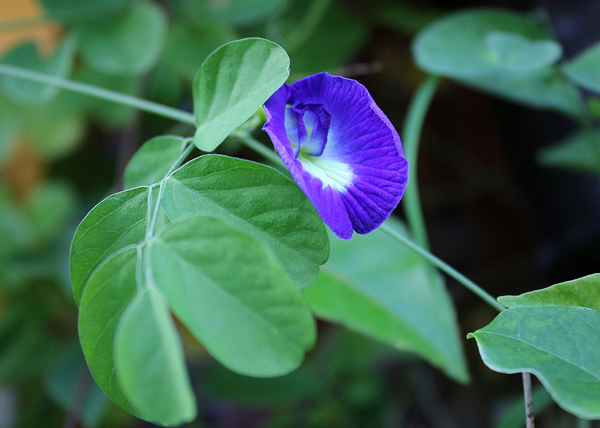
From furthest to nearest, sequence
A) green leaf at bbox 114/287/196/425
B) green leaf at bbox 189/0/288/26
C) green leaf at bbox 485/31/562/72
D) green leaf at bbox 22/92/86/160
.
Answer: green leaf at bbox 22/92/86/160 < green leaf at bbox 189/0/288/26 < green leaf at bbox 485/31/562/72 < green leaf at bbox 114/287/196/425

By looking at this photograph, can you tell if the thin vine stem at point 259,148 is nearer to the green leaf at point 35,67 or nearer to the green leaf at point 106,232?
the green leaf at point 106,232

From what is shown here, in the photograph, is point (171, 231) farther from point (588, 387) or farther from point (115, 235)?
point (588, 387)

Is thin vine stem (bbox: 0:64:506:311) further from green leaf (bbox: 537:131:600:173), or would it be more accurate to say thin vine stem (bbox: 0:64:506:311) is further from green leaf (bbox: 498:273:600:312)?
green leaf (bbox: 537:131:600:173)

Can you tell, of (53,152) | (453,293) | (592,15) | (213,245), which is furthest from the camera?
(453,293)

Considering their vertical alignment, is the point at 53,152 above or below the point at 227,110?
below

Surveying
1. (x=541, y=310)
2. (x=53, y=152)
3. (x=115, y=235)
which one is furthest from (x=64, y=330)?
(x=541, y=310)

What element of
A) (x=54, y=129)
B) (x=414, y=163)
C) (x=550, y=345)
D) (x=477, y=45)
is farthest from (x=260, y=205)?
(x=54, y=129)

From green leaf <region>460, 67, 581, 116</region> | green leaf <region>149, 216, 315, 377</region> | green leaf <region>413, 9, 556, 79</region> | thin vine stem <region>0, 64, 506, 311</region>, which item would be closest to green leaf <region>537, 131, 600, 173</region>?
green leaf <region>460, 67, 581, 116</region>
